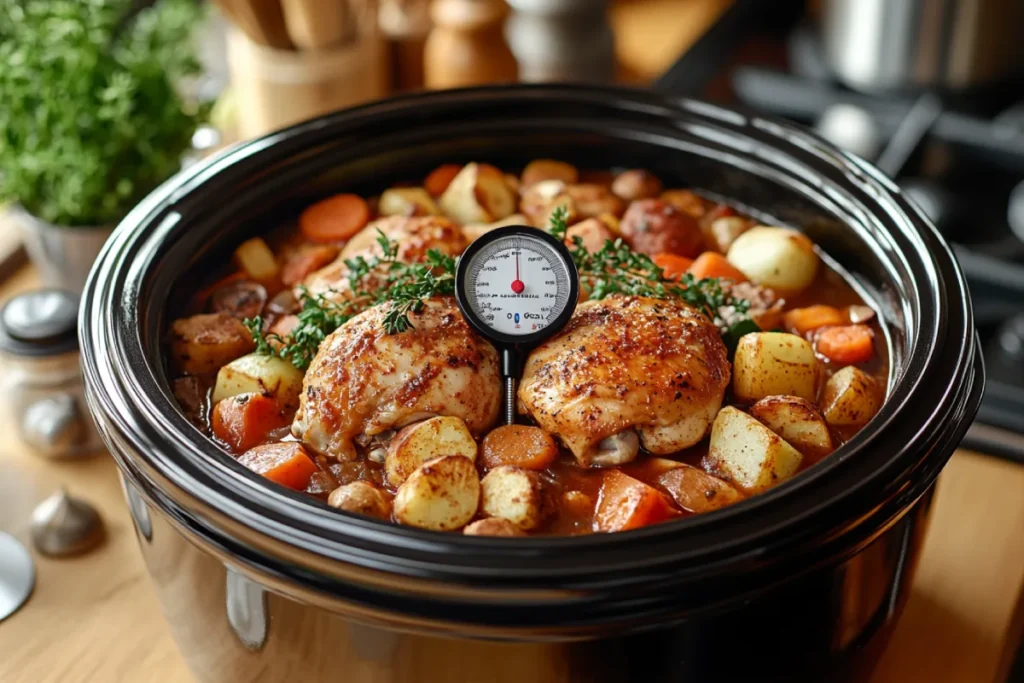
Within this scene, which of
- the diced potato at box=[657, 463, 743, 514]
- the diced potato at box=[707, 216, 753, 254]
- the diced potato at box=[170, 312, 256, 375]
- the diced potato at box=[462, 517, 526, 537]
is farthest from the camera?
the diced potato at box=[707, 216, 753, 254]

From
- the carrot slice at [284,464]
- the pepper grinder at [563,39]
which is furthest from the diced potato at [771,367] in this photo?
the pepper grinder at [563,39]

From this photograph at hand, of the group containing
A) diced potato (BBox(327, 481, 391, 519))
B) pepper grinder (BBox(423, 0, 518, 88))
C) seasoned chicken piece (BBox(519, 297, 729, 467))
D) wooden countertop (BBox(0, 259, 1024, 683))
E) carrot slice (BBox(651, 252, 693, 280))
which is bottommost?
wooden countertop (BBox(0, 259, 1024, 683))

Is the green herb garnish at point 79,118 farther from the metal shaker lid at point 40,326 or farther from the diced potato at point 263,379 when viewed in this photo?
the diced potato at point 263,379

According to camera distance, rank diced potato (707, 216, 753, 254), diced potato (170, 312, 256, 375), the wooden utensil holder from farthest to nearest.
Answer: the wooden utensil holder
diced potato (707, 216, 753, 254)
diced potato (170, 312, 256, 375)

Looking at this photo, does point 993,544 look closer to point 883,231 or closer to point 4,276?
point 883,231

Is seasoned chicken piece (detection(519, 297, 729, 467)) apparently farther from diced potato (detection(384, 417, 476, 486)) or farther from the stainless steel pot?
the stainless steel pot

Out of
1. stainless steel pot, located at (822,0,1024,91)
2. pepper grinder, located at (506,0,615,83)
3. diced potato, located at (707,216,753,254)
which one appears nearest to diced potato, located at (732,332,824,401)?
diced potato, located at (707,216,753,254)
